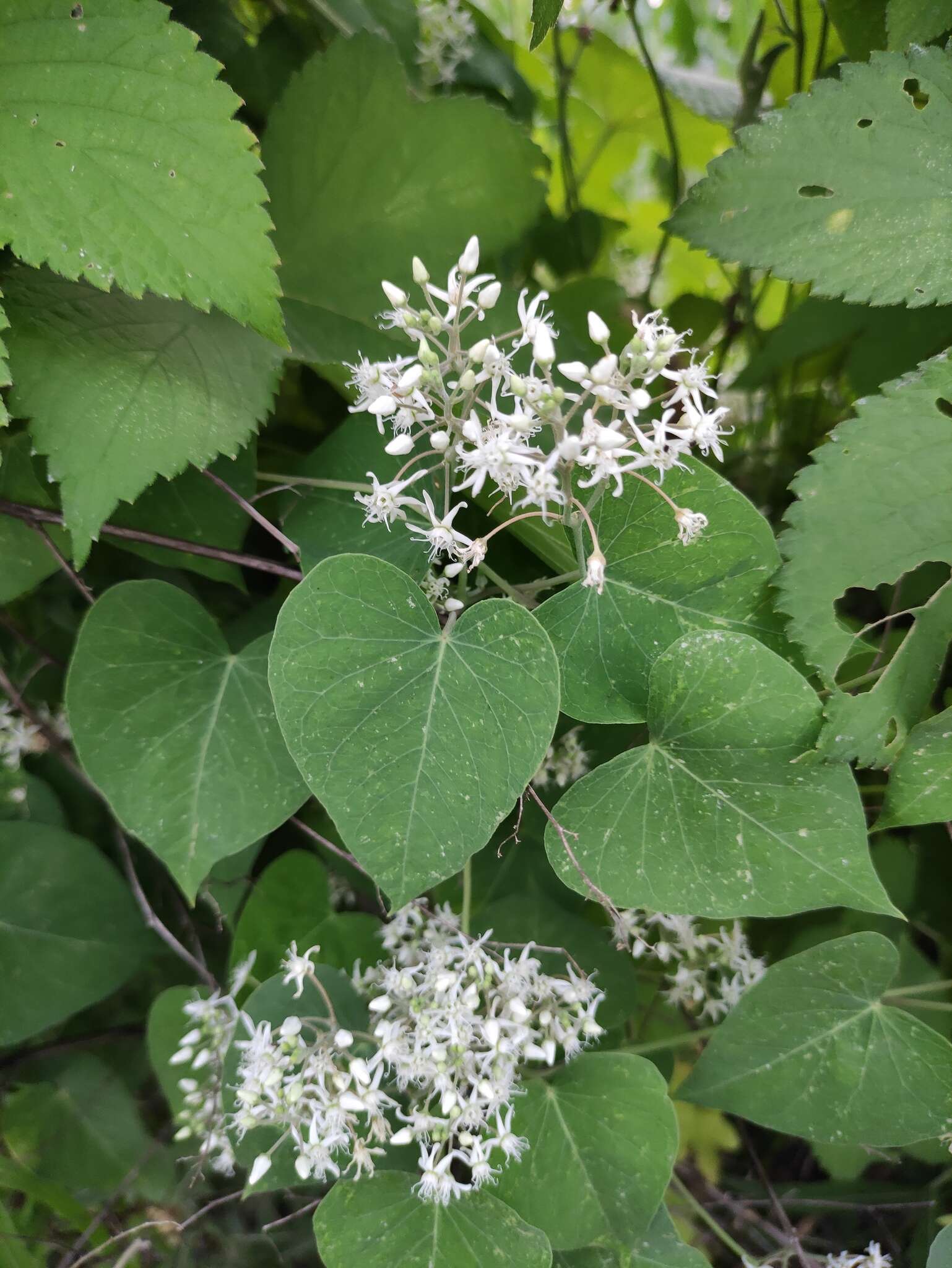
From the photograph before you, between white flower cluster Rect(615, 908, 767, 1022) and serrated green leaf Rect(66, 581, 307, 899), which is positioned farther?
white flower cluster Rect(615, 908, 767, 1022)

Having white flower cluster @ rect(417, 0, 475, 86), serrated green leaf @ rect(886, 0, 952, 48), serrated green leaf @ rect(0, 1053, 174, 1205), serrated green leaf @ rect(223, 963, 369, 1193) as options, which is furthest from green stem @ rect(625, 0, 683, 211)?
serrated green leaf @ rect(0, 1053, 174, 1205)

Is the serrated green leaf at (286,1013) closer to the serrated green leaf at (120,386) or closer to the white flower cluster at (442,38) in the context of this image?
the serrated green leaf at (120,386)

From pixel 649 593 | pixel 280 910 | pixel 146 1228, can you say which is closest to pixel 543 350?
pixel 649 593

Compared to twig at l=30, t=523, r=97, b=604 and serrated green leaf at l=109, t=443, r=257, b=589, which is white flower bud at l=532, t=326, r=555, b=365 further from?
twig at l=30, t=523, r=97, b=604

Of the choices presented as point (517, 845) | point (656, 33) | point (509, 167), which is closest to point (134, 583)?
point (517, 845)

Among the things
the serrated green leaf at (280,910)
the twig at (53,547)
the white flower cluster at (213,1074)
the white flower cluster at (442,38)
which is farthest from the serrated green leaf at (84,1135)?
the white flower cluster at (442,38)
